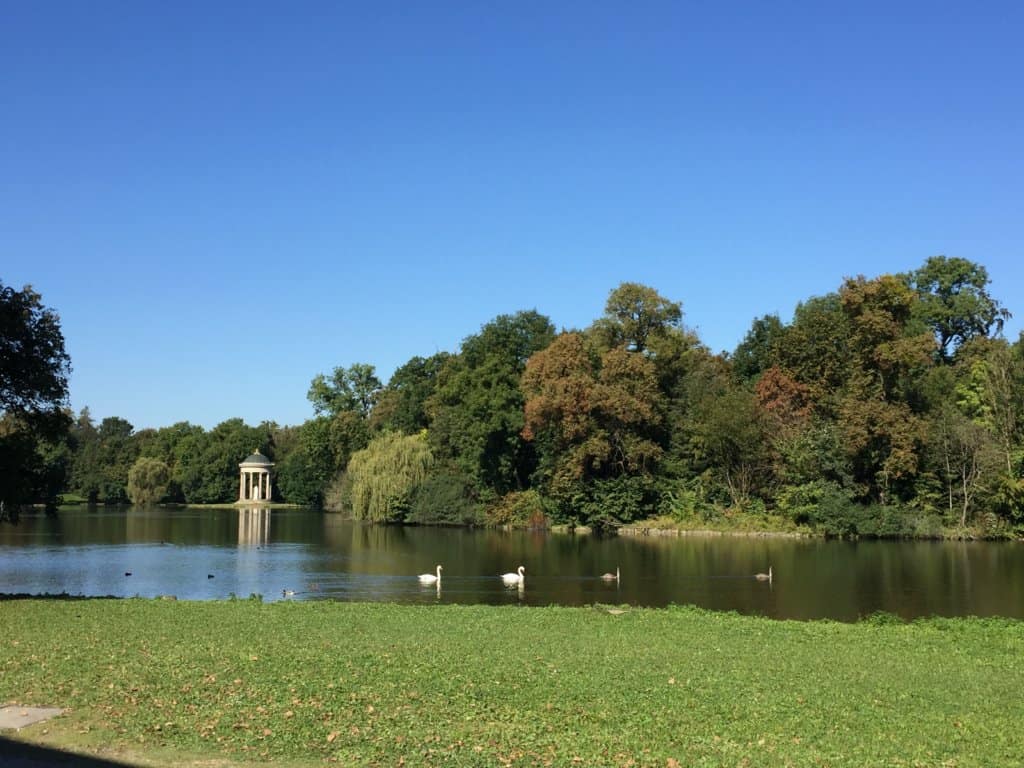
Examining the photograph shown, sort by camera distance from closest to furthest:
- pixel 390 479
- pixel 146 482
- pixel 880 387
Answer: pixel 880 387
pixel 390 479
pixel 146 482

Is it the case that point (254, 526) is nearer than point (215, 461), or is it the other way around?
point (254, 526)

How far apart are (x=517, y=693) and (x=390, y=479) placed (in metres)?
53.0

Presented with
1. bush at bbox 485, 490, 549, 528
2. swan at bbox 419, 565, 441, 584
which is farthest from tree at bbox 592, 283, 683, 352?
swan at bbox 419, 565, 441, 584

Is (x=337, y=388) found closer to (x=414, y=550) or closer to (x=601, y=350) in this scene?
(x=601, y=350)

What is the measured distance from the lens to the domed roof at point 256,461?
95688 mm

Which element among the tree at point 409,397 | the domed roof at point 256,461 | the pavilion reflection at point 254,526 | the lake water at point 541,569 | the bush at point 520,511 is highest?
the tree at point 409,397

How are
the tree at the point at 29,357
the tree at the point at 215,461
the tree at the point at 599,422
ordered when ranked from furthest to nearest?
the tree at the point at 215,461, the tree at the point at 599,422, the tree at the point at 29,357

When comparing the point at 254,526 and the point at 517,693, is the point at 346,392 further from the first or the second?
the point at 517,693

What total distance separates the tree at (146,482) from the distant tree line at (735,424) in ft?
106

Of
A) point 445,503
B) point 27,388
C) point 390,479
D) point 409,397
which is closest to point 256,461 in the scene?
point 409,397

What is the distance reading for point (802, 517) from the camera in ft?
151

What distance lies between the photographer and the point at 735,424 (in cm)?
4928

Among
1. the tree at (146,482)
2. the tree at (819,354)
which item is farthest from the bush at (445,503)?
the tree at (146,482)

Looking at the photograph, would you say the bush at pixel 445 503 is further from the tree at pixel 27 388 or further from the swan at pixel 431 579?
the tree at pixel 27 388
